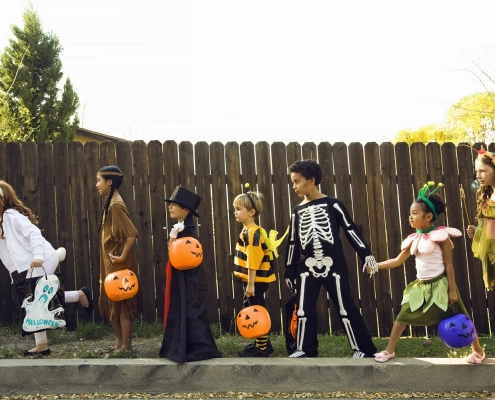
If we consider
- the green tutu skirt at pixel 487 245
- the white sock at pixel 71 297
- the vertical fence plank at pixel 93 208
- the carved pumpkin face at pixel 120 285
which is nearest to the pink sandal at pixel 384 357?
the green tutu skirt at pixel 487 245

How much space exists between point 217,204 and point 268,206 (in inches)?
23.6

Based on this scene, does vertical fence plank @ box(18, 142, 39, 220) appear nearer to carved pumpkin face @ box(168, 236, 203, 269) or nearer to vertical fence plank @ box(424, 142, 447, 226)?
carved pumpkin face @ box(168, 236, 203, 269)

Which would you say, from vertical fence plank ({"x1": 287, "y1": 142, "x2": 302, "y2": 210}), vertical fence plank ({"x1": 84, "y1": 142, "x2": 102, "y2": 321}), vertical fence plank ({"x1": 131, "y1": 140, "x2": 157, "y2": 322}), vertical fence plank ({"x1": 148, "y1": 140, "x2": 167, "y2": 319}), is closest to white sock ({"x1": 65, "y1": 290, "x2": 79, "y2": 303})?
vertical fence plank ({"x1": 84, "y1": 142, "x2": 102, "y2": 321})

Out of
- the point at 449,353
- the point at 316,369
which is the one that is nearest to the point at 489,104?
the point at 449,353

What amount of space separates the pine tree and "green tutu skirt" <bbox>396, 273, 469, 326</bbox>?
57.7ft

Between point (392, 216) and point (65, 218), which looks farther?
point (392, 216)

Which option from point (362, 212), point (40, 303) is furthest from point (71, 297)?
point (362, 212)

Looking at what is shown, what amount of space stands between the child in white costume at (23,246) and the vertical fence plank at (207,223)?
169cm

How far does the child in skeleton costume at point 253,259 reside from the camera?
5.46 m

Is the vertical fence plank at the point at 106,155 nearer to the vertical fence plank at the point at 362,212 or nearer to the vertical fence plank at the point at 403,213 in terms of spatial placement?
the vertical fence plank at the point at 362,212

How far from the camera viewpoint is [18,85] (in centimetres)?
2077

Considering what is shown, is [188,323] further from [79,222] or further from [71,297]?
[79,222]

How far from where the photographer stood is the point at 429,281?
510 cm

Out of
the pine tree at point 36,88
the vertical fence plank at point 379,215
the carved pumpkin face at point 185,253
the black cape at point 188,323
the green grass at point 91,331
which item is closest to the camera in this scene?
the black cape at point 188,323
